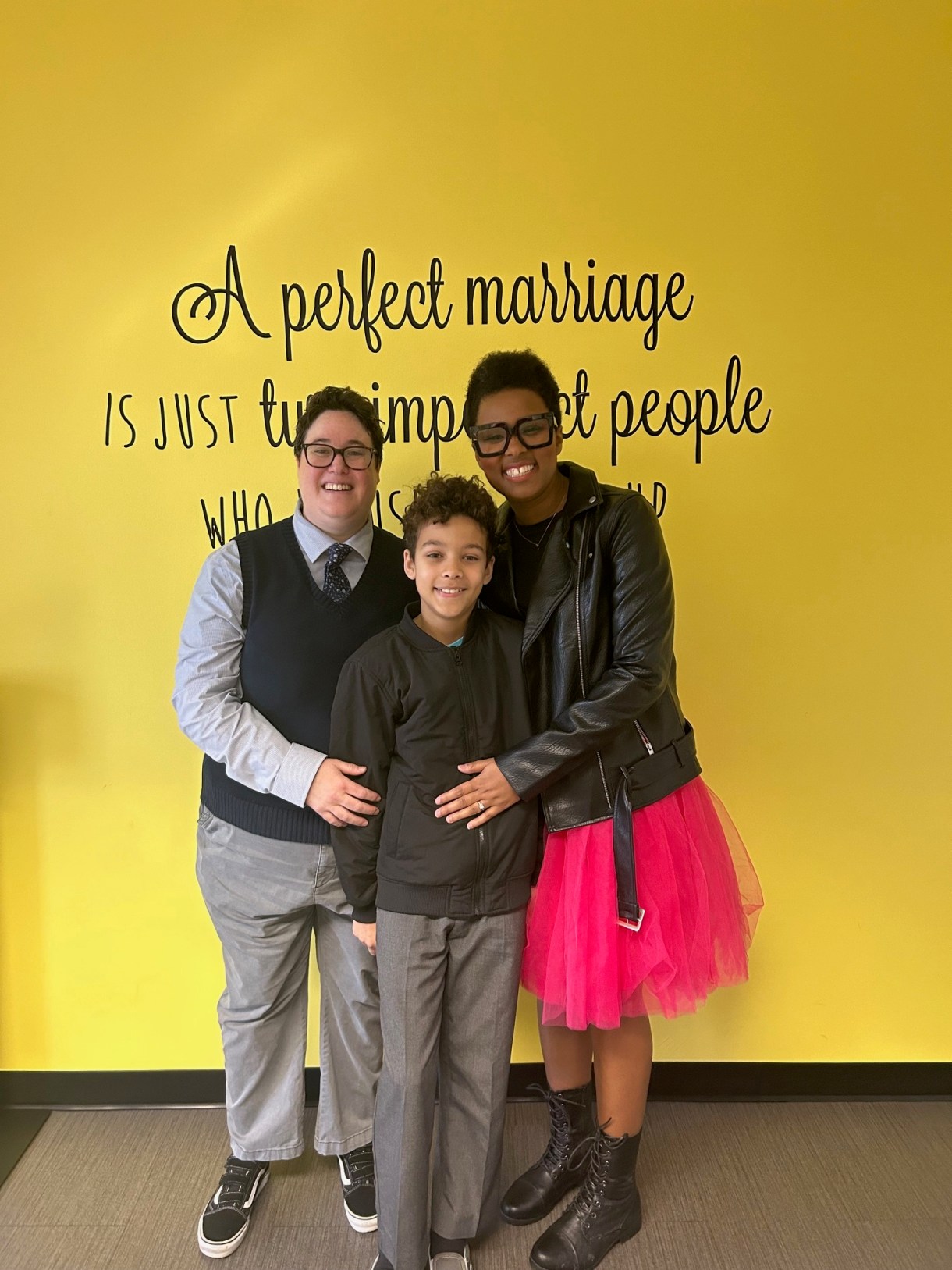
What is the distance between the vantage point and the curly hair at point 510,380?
1544mm

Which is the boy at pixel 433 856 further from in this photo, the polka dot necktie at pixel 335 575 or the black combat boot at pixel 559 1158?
the black combat boot at pixel 559 1158

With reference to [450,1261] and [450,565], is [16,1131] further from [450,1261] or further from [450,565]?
[450,565]

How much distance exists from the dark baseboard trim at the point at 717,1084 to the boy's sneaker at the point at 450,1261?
21.9 inches

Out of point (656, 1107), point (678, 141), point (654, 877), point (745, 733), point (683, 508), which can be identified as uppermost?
point (678, 141)

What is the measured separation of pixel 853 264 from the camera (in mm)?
1960

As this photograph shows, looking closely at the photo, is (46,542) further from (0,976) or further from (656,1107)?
(656,1107)

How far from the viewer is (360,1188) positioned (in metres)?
1.78

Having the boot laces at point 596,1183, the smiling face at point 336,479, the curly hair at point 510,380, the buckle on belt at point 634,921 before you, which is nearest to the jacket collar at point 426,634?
the smiling face at point 336,479

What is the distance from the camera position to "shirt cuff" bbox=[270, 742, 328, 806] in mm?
1539

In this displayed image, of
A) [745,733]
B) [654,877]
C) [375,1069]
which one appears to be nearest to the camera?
[654,877]

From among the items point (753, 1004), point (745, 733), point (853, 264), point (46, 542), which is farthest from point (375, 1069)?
point (853, 264)

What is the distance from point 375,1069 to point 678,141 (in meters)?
2.13

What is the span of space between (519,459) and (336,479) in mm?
337

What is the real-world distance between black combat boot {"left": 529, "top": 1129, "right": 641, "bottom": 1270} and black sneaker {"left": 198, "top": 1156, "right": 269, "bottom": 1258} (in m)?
0.58
